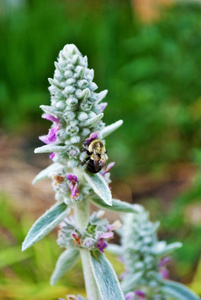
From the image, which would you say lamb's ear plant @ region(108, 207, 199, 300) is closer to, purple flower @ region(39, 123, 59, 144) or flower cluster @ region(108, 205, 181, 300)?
flower cluster @ region(108, 205, 181, 300)

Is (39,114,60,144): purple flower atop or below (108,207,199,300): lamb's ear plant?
atop

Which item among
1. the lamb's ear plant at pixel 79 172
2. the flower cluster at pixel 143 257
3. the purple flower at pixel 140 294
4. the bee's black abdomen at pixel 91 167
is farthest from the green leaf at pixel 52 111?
the purple flower at pixel 140 294

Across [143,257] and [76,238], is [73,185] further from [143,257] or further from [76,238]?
[143,257]

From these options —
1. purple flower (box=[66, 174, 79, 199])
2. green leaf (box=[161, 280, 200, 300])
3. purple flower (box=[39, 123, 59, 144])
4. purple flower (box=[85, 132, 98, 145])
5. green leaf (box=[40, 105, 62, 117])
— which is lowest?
green leaf (box=[161, 280, 200, 300])

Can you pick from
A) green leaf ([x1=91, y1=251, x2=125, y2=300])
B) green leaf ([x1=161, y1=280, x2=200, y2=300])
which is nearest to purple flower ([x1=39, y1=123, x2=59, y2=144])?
green leaf ([x1=91, y1=251, x2=125, y2=300])

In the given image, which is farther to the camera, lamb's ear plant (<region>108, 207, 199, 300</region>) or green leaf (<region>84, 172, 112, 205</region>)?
lamb's ear plant (<region>108, 207, 199, 300</region>)

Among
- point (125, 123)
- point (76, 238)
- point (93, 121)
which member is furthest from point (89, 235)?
point (125, 123)
